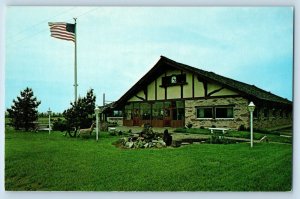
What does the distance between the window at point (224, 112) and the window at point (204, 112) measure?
0.09 m

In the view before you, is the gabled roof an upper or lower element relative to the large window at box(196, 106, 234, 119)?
upper

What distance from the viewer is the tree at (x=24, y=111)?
4754 millimetres

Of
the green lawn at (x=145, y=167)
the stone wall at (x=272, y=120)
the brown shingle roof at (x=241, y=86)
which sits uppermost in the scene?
the brown shingle roof at (x=241, y=86)

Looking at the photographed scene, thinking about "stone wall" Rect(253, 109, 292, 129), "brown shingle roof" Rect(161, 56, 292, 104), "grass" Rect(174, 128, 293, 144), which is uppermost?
"brown shingle roof" Rect(161, 56, 292, 104)

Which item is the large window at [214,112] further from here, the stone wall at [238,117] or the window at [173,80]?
the window at [173,80]

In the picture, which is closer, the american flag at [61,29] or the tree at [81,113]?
the american flag at [61,29]

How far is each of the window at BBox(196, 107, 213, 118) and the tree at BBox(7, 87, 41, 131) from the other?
2.03 m

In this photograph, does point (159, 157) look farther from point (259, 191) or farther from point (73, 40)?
point (73, 40)

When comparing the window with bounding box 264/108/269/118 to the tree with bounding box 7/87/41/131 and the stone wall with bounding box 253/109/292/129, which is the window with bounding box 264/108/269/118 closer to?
the stone wall with bounding box 253/109/292/129

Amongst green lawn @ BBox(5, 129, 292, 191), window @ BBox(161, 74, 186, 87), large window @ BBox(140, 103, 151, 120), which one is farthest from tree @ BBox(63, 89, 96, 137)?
window @ BBox(161, 74, 186, 87)

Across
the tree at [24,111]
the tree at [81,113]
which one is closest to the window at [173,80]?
the tree at [81,113]

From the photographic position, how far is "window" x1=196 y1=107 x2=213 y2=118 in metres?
4.86

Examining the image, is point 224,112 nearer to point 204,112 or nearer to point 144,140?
point 204,112

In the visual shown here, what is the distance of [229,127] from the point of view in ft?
15.8
